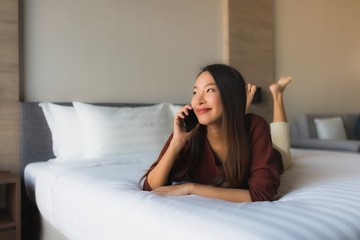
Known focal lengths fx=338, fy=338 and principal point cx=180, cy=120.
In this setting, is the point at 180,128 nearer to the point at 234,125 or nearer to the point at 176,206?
the point at 234,125

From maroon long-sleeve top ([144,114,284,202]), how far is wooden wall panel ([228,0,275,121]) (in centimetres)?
221

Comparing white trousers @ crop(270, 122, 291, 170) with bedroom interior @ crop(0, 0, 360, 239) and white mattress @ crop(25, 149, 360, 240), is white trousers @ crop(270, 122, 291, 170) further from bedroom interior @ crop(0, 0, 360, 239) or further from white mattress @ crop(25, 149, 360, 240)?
bedroom interior @ crop(0, 0, 360, 239)

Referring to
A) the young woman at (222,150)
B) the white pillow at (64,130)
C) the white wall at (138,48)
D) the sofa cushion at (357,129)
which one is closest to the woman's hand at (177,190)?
the young woman at (222,150)

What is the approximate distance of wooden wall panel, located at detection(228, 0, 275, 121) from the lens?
3389 mm

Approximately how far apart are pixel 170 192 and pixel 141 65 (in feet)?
6.02

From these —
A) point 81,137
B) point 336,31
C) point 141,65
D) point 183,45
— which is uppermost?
point 336,31

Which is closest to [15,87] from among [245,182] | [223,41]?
[245,182]

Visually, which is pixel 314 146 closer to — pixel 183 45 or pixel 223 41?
pixel 223 41

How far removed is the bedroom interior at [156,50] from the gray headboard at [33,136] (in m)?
0.05

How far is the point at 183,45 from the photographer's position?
3082 mm

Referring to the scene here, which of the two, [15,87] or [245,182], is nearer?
[245,182]

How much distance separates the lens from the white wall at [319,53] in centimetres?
400

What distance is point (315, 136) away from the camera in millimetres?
3834

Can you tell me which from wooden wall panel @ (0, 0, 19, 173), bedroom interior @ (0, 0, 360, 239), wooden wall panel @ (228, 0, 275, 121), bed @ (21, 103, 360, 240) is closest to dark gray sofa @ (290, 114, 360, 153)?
bedroom interior @ (0, 0, 360, 239)
